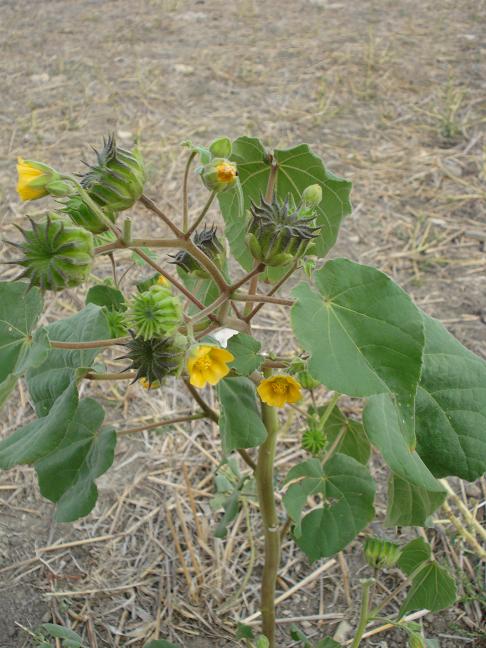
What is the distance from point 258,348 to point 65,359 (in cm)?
43

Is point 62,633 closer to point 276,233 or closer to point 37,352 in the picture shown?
point 37,352

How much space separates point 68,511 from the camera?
4.24 ft

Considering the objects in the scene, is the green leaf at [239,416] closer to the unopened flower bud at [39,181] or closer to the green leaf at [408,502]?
the green leaf at [408,502]

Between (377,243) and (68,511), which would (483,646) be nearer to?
(68,511)

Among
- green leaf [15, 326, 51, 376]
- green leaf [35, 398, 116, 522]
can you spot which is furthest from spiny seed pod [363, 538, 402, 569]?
green leaf [15, 326, 51, 376]

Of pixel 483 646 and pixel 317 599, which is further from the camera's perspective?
pixel 317 599

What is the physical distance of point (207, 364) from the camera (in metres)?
1.03

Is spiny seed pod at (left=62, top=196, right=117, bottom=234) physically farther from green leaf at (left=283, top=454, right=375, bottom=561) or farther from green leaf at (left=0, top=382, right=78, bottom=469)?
green leaf at (left=283, top=454, right=375, bottom=561)

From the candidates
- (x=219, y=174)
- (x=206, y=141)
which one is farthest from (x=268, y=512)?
(x=206, y=141)

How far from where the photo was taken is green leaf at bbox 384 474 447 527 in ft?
3.95

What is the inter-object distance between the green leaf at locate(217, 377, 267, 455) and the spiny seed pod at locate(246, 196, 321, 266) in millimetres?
273

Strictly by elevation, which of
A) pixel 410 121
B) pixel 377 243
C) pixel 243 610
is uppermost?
pixel 410 121

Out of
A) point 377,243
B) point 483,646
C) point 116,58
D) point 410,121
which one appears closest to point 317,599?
point 483,646

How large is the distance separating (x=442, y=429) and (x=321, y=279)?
0.32 m
